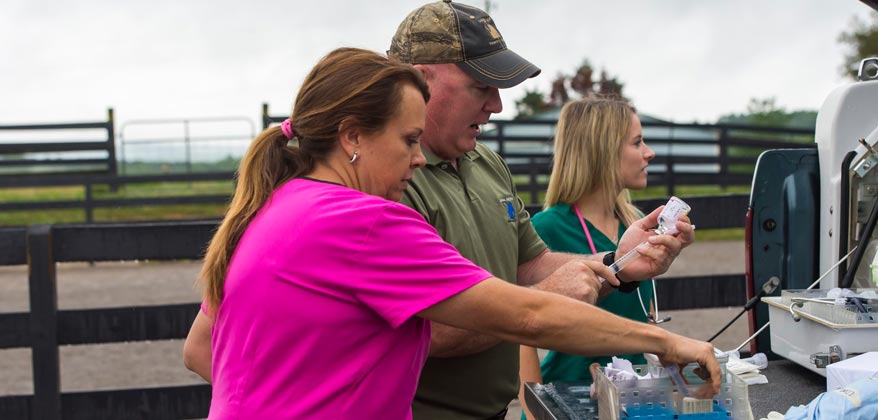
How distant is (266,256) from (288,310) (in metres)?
0.10

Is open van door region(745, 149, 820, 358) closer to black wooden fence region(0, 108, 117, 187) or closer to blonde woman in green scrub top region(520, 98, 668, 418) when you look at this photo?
blonde woman in green scrub top region(520, 98, 668, 418)

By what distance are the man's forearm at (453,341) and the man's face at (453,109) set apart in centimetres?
47

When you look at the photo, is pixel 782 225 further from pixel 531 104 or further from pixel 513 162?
pixel 531 104

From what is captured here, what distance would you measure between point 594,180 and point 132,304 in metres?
6.83

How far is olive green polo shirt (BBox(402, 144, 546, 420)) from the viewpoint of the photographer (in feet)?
7.43

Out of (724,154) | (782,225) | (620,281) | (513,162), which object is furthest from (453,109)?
(724,154)

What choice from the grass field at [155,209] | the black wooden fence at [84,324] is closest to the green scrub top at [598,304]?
the black wooden fence at [84,324]

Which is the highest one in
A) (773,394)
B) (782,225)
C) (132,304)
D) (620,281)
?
(782,225)

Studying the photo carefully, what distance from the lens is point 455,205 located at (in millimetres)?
2307

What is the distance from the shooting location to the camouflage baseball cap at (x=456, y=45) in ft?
7.49

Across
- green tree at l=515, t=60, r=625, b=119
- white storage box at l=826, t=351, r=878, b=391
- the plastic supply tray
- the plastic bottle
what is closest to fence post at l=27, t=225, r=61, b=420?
the plastic bottle

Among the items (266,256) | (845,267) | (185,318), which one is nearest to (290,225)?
(266,256)

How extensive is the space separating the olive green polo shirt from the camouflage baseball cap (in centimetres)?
25

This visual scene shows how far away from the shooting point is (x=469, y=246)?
229cm
